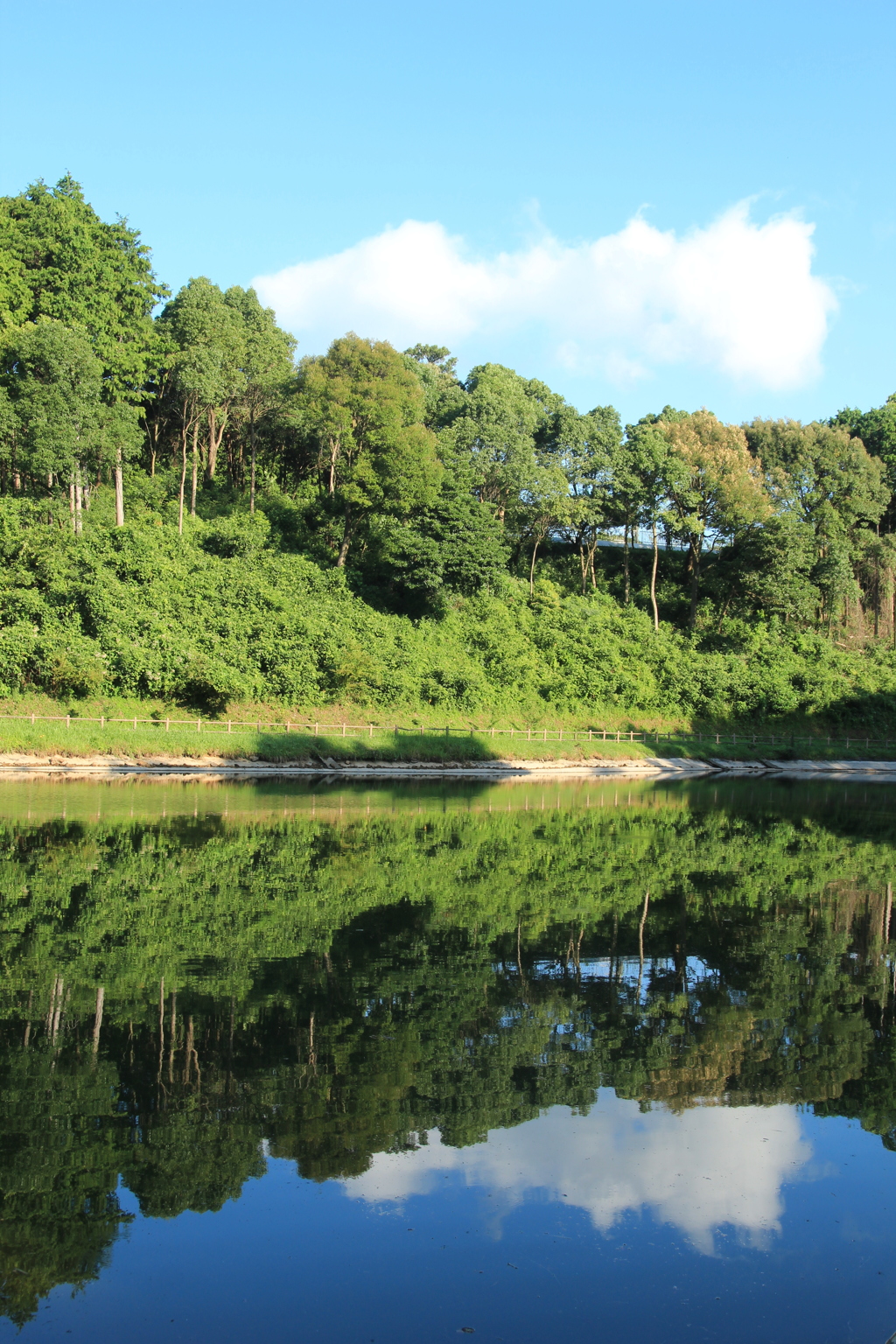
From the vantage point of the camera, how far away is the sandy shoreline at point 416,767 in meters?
38.1

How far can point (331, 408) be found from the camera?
56.6m

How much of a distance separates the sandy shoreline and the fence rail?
1.77m

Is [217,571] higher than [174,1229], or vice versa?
[217,571]

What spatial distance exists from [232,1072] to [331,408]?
51194 millimetres

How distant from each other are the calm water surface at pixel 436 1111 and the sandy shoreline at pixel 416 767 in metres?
20.6

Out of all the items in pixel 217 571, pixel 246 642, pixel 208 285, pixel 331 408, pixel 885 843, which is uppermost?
pixel 208 285

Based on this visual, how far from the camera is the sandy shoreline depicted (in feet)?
125

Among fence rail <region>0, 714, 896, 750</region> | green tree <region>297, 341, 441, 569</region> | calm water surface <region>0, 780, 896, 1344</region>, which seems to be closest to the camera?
calm water surface <region>0, 780, 896, 1344</region>

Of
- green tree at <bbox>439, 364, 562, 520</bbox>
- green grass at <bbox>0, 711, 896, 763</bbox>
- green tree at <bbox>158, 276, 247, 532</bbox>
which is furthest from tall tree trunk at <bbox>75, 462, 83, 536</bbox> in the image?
green tree at <bbox>439, 364, 562, 520</bbox>

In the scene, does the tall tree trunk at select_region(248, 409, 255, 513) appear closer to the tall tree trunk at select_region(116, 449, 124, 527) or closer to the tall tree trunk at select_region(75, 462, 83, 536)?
the tall tree trunk at select_region(116, 449, 124, 527)

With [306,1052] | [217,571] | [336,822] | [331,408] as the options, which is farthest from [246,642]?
[306,1052]

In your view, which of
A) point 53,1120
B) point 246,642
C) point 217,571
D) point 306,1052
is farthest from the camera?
point 217,571

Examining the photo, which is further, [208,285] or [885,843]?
[208,285]

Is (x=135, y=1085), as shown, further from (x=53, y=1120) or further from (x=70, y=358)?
(x=70, y=358)
